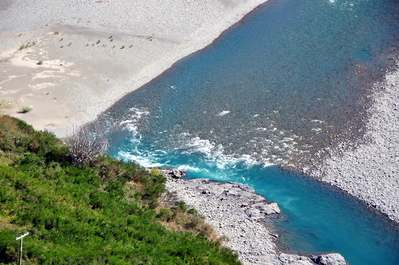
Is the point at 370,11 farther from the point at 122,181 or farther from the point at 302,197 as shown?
the point at 122,181

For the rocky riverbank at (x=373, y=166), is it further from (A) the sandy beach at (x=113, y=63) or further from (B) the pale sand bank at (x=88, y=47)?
(B) the pale sand bank at (x=88, y=47)

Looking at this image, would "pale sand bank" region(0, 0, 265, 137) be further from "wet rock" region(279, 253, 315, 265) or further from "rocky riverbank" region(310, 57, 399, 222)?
"wet rock" region(279, 253, 315, 265)

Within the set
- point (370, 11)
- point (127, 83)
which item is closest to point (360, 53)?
point (370, 11)

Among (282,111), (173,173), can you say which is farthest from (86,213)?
(282,111)

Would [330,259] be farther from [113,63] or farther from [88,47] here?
[88,47]

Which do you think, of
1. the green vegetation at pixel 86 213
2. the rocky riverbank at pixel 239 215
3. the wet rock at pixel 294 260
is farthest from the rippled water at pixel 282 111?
the green vegetation at pixel 86 213

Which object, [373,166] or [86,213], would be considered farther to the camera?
[373,166]
